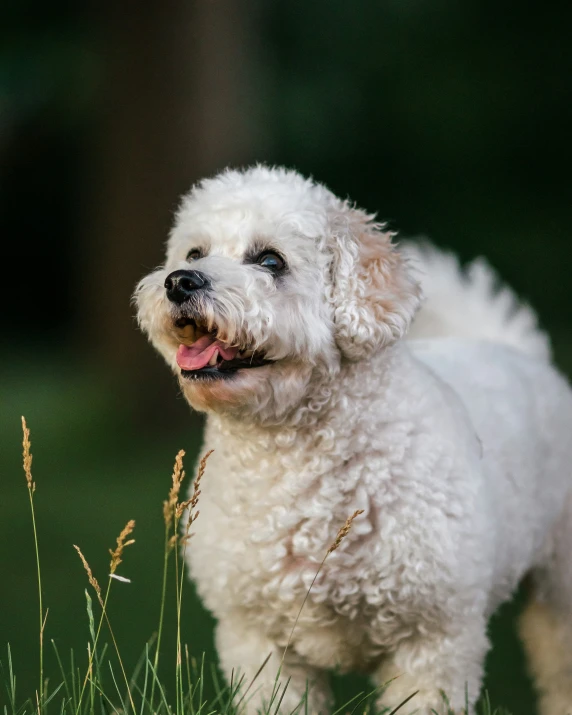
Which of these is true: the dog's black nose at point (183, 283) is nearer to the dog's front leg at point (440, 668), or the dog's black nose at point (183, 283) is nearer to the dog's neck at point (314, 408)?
the dog's neck at point (314, 408)

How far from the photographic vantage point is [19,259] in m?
17.6

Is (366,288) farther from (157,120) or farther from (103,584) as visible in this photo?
(157,120)

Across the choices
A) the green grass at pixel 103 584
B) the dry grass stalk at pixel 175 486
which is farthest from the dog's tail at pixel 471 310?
the dry grass stalk at pixel 175 486

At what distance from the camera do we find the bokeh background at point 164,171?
25.8ft

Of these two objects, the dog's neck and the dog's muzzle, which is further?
the dog's neck

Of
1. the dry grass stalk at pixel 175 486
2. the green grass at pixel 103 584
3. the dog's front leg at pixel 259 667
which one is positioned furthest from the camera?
the green grass at pixel 103 584

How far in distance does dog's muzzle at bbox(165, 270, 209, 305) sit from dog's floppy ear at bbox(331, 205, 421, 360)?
49cm

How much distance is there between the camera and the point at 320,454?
11.8 ft

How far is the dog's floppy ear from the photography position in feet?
11.5

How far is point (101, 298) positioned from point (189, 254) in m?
6.28

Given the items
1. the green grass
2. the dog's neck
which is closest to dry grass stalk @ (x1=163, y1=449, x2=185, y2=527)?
the green grass

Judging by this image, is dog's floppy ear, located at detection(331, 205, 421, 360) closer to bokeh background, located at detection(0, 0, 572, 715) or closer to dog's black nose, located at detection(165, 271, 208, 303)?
dog's black nose, located at detection(165, 271, 208, 303)

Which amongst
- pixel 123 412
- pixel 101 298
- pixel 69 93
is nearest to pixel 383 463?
pixel 123 412

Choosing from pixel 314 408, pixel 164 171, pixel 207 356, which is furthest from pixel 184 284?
pixel 164 171
